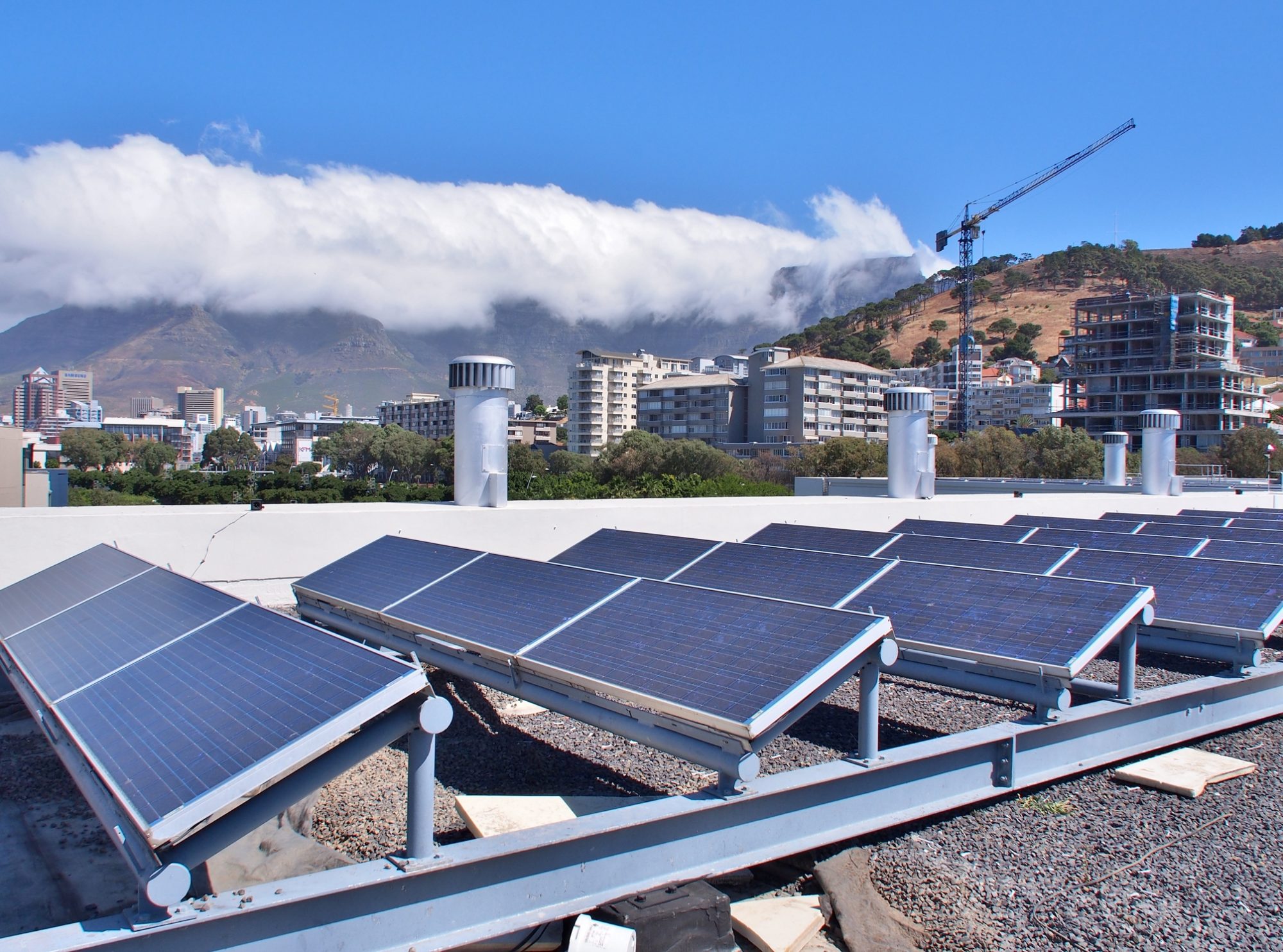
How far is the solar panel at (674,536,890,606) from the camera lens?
318 inches

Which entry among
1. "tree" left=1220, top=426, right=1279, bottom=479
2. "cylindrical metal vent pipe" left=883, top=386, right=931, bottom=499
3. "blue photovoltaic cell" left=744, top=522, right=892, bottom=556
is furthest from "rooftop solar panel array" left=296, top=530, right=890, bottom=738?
"tree" left=1220, top=426, right=1279, bottom=479

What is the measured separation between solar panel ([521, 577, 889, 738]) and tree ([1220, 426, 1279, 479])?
261ft

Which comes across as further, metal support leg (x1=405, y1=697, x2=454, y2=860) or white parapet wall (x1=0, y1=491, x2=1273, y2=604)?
white parapet wall (x1=0, y1=491, x2=1273, y2=604)

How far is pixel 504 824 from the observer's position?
5434 mm

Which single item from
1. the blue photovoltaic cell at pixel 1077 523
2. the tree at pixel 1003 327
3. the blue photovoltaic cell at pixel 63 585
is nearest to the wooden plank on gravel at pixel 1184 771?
the blue photovoltaic cell at pixel 1077 523

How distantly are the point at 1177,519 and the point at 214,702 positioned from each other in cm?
1681

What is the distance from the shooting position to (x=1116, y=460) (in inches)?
958

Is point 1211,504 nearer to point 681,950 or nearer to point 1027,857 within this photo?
point 1027,857

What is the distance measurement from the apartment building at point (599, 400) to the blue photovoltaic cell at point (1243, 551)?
15893cm

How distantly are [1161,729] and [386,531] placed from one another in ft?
28.0

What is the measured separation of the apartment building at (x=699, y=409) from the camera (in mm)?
146625

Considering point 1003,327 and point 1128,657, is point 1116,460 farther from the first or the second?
point 1003,327

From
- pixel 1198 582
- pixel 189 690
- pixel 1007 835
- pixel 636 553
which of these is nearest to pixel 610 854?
pixel 189 690

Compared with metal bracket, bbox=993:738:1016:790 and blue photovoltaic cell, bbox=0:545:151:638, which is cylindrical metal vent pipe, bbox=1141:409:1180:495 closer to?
metal bracket, bbox=993:738:1016:790
